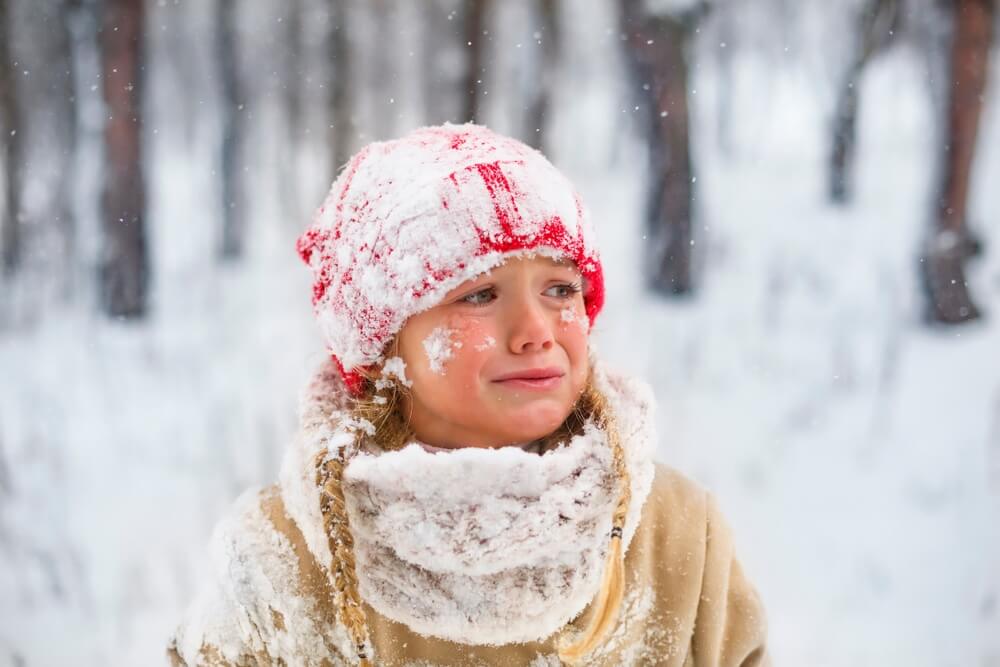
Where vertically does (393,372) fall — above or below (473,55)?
below

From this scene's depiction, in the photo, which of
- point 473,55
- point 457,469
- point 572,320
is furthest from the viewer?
point 473,55

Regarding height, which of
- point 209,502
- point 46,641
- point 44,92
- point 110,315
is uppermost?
point 44,92

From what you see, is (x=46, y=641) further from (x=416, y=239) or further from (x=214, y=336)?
(x=416, y=239)

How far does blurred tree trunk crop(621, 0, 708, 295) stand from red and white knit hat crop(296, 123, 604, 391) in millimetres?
815

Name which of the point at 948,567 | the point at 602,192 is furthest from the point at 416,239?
the point at 948,567

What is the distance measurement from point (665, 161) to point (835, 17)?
0.46 metres

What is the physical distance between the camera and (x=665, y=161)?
1720 mm

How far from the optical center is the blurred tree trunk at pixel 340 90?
5.19 feet

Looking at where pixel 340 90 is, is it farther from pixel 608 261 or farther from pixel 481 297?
pixel 481 297

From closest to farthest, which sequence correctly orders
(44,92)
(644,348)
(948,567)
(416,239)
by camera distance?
1. (416,239)
2. (44,92)
3. (948,567)
4. (644,348)

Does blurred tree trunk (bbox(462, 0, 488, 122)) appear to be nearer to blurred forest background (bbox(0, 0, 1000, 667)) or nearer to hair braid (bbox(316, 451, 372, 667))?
blurred forest background (bbox(0, 0, 1000, 667))

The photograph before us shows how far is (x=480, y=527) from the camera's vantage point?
812 millimetres

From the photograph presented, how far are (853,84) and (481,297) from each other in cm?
125

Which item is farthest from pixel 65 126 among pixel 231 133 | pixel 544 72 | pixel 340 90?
pixel 544 72
